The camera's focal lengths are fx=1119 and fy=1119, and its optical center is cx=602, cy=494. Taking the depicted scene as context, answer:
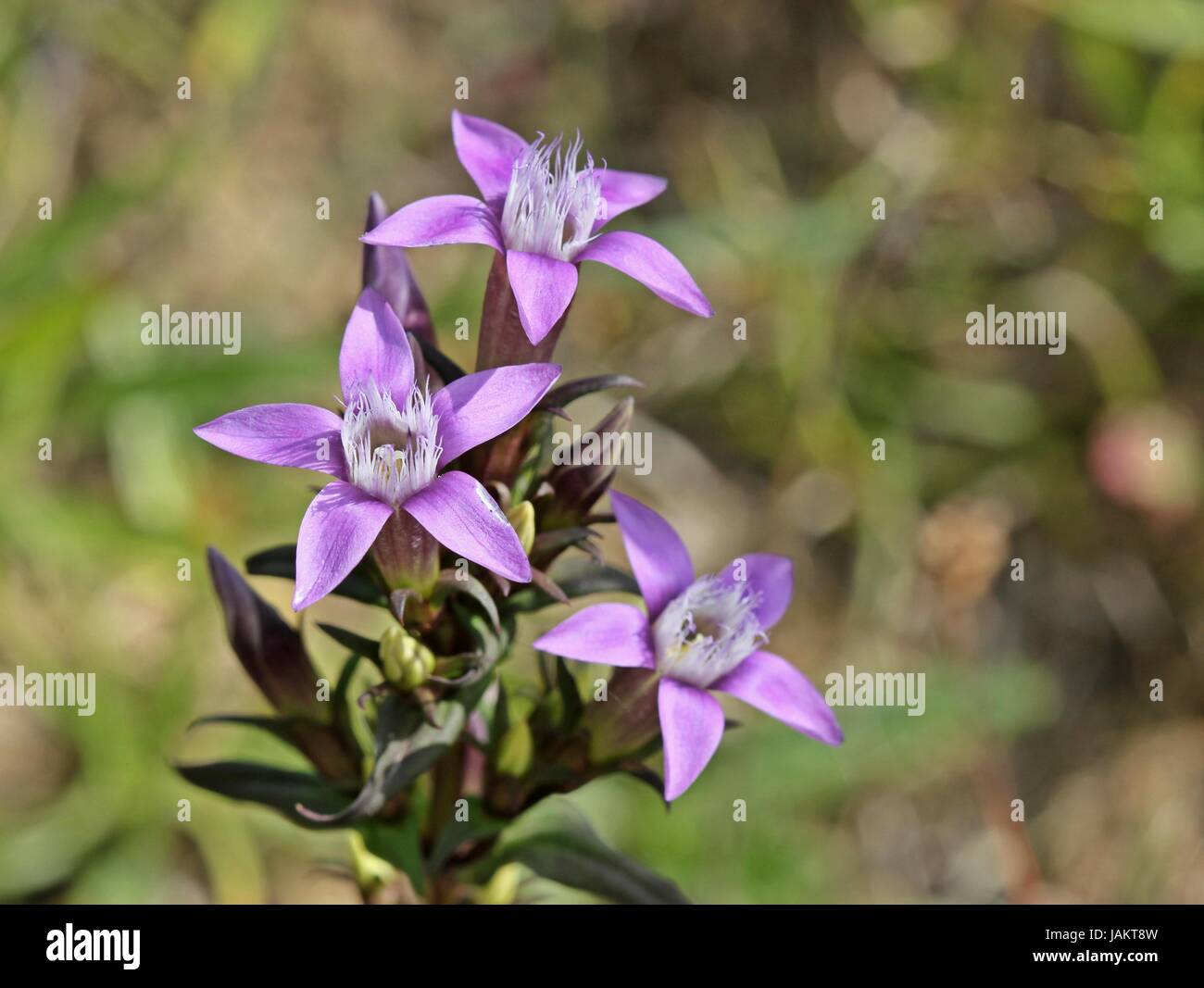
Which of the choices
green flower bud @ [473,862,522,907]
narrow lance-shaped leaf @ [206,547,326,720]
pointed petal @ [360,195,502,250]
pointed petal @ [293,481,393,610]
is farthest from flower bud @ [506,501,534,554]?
green flower bud @ [473,862,522,907]

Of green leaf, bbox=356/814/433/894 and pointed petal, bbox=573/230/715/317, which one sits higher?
pointed petal, bbox=573/230/715/317

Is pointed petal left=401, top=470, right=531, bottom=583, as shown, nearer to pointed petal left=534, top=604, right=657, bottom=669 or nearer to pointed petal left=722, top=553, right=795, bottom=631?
pointed petal left=534, top=604, right=657, bottom=669

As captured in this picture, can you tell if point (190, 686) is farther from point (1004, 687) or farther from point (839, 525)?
point (1004, 687)

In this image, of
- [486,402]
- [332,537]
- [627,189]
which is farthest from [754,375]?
[332,537]

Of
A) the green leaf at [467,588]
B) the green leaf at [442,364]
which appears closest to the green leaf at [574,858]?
the green leaf at [467,588]

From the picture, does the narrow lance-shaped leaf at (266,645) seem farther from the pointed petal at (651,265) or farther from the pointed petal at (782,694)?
the pointed petal at (651,265)

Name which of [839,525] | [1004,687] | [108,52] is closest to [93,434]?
[108,52]
